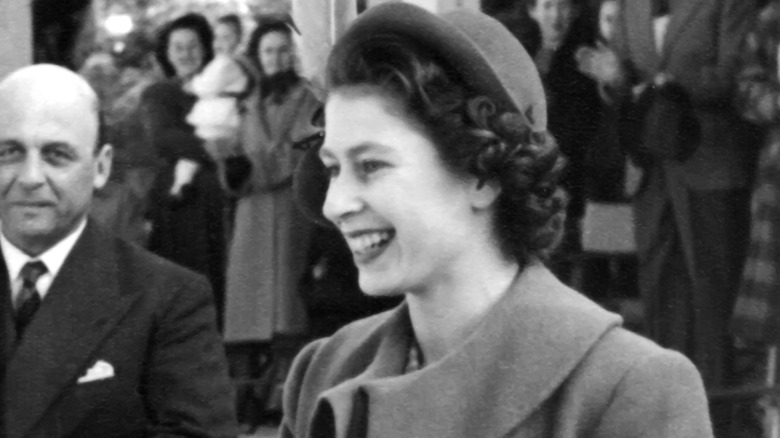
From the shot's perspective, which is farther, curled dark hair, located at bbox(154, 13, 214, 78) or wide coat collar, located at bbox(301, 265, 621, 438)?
curled dark hair, located at bbox(154, 13, 214, 78)

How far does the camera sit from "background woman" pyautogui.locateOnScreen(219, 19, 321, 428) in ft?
17.1

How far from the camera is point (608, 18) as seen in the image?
15.3ft

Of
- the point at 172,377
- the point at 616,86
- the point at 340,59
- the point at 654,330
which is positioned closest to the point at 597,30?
the point at 616,86

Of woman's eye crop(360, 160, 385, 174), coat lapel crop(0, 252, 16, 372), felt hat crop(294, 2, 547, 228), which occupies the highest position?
felt hat crop(294, 2, 547, 228)

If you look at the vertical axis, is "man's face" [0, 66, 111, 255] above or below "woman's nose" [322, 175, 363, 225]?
below

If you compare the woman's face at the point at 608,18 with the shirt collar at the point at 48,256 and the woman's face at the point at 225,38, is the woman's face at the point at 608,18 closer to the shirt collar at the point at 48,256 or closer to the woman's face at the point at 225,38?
the woman's face at the point at 225,38

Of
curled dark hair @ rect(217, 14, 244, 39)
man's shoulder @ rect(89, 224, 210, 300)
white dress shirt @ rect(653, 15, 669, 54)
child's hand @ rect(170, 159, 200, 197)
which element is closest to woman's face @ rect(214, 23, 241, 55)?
curled dark hair @ rect(217, 14, 244, 39)

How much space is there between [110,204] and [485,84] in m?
3.84

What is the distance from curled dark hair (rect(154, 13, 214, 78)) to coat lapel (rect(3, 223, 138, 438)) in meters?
2.34

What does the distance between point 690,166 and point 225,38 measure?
1.69 meters

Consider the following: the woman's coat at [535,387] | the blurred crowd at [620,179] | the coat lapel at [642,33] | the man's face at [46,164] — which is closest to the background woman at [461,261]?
the woman's coat at [535,387]

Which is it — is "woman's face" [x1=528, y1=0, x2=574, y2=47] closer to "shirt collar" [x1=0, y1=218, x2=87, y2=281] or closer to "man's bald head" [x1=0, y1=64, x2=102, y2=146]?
"man's bald head" [x1=0, y1=64, x2=102, y2=146]

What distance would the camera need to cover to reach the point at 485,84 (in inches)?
74.0

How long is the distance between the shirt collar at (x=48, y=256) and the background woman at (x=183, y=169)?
217 centimetres
